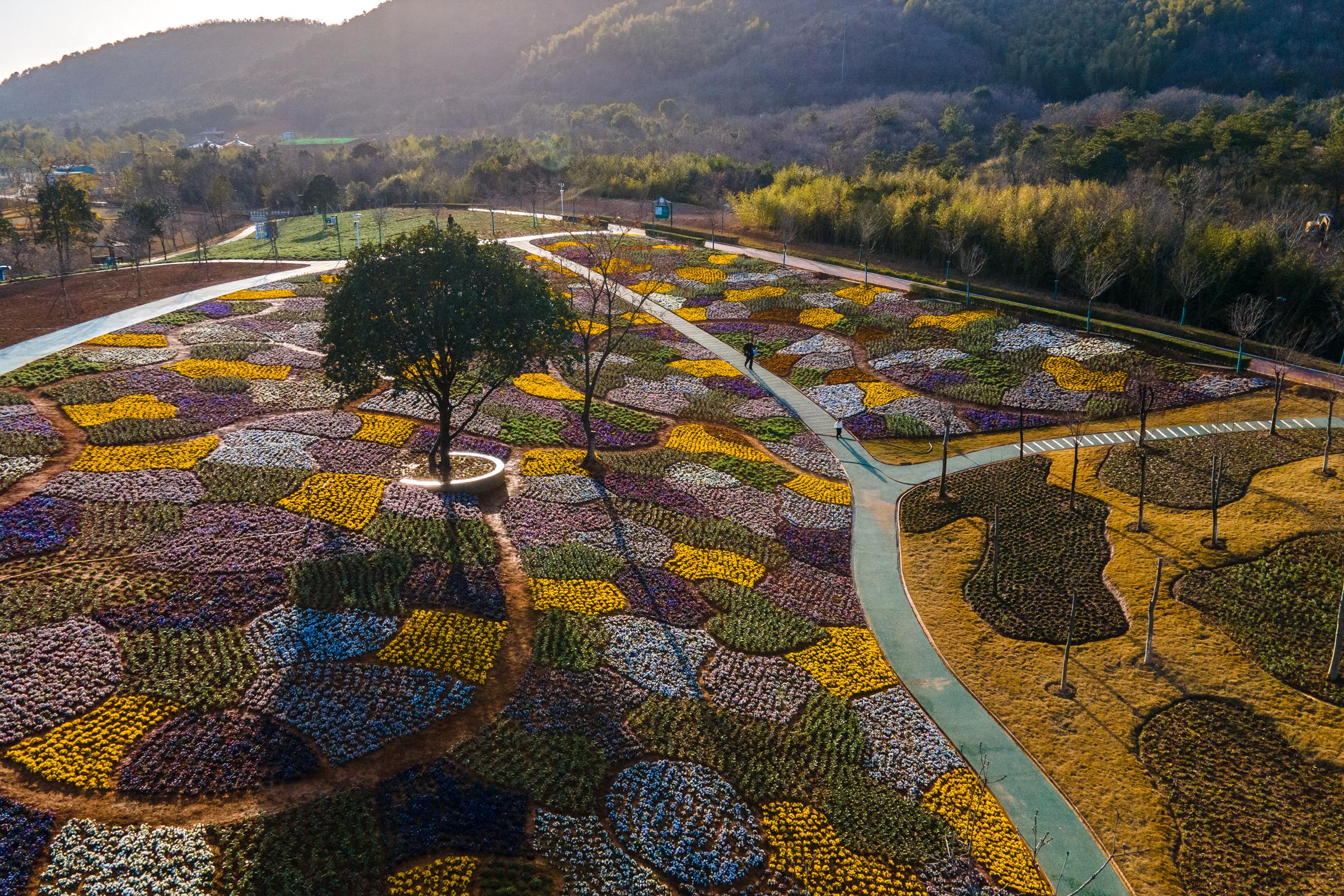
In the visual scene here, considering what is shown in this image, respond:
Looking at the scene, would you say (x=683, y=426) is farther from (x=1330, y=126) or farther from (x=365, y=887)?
(x=1330, y=126)

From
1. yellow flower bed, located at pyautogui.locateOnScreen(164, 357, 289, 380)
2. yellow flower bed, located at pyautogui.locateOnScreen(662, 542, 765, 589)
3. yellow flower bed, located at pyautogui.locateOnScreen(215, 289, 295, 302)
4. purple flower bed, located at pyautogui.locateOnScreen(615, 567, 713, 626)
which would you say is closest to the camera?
purple flower bed, located at pyautogui.locateOnScreen(615, 567, 713, 626)

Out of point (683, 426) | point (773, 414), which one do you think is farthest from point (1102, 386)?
point (683, 426)

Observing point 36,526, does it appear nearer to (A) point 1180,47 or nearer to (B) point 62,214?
(B) point 62,214

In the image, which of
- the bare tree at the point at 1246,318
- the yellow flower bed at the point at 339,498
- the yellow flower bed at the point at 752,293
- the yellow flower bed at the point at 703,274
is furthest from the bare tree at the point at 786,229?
the yellow flower bed at the point at 339,498

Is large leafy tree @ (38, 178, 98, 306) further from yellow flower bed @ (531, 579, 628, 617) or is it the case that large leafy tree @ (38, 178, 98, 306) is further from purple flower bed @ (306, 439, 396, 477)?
yellow flower bed @ (531, 579, 628, 617)

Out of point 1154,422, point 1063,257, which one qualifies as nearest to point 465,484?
point 1154,422

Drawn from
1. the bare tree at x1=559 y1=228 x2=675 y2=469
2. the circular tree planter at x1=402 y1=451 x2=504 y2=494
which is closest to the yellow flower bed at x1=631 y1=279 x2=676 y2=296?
the bare tree at x1=559 y1=228 x2=675 y2=469
